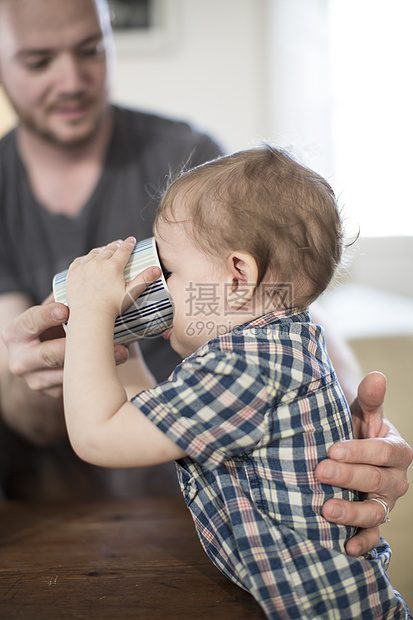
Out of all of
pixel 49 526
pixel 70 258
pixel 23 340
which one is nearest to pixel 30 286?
pixel 70 258

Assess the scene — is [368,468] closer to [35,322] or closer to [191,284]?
[191,284]

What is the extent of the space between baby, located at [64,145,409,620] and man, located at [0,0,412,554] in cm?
40

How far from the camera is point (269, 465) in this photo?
2.09 feet

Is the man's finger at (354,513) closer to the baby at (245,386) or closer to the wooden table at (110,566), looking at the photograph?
the baby at (245,386)

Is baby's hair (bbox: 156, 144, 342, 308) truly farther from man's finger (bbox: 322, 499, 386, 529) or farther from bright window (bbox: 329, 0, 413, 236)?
bright window (bbox: 329, 0, 413, 236)

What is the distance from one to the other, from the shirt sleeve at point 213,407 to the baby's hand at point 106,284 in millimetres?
129

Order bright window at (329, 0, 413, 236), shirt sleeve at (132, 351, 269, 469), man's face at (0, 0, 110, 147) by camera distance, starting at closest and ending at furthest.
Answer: shirt sleeve at (132, 351, 269, 469), man's face at (0, 0, 110, 147), bright window at (329, 0, 413, 236)

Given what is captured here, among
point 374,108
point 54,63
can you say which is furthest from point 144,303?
point 374,108

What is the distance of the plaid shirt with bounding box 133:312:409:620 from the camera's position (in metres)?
0.60

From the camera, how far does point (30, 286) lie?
1.22m

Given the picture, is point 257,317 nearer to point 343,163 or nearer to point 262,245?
point 262,245

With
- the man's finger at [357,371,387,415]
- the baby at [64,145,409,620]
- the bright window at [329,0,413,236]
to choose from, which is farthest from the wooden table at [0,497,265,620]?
the bright window at [329,0,413,236]

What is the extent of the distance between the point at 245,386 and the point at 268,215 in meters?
0.21

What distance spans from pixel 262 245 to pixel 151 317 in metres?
0.17
